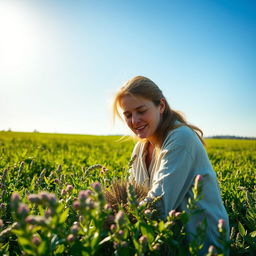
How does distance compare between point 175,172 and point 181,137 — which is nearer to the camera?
point 175,172

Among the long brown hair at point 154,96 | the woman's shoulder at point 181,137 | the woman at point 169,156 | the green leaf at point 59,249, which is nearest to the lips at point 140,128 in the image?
the woman at point 169,156

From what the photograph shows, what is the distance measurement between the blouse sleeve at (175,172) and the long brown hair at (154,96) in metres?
0.41

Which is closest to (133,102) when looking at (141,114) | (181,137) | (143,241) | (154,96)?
(141,114)

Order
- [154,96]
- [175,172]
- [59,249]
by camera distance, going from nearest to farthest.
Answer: [59,249] < [175,172] < [154,96]

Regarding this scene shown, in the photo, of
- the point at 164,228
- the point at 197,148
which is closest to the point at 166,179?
the point at 197,148

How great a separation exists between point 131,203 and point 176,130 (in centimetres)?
138

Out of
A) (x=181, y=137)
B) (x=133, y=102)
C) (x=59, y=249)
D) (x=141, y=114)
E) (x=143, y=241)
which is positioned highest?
(x=133, y=102)

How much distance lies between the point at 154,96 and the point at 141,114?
308mm

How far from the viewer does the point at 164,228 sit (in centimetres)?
143

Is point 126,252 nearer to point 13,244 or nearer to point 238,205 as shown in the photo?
point 13,244

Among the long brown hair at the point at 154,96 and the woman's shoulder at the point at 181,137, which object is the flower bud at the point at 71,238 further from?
the long brown hair at the point at 154,96

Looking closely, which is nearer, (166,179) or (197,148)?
(166,179)

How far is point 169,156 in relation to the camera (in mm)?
2537

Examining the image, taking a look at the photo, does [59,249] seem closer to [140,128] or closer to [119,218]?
[119,218]
